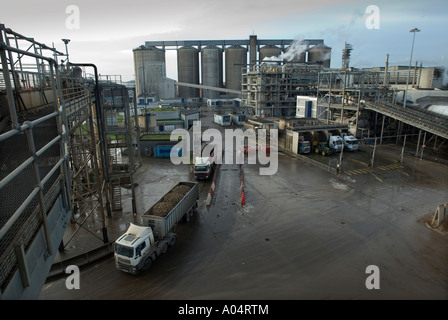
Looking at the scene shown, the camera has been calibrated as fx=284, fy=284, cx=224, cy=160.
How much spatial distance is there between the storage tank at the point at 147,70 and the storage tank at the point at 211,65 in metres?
12.3

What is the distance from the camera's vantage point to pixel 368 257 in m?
12.4

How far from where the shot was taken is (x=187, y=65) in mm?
83625

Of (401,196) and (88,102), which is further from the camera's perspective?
(401,196)

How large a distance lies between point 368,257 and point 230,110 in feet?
171

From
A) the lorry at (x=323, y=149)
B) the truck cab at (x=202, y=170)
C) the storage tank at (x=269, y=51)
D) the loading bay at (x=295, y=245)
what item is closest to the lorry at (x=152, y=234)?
the loading bay at (x=295, y=245)

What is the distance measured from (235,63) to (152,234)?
7466 cm

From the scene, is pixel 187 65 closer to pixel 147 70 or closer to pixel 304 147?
pixel 147 70

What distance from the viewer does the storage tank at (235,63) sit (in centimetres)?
8044

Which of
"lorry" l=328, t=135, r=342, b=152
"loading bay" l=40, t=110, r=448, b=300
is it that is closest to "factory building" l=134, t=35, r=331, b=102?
"lorry" l=328, t=135, r=342, b=152

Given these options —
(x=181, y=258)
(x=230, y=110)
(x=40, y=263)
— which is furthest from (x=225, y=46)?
(x=40, y=263)

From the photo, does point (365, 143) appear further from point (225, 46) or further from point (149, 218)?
point (225, 46)

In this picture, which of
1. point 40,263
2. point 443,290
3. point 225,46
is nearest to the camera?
point 40,263

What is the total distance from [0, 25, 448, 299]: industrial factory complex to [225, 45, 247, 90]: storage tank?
0.94 feet

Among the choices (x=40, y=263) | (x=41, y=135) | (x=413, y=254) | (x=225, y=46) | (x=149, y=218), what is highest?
(x=225, y=46)
